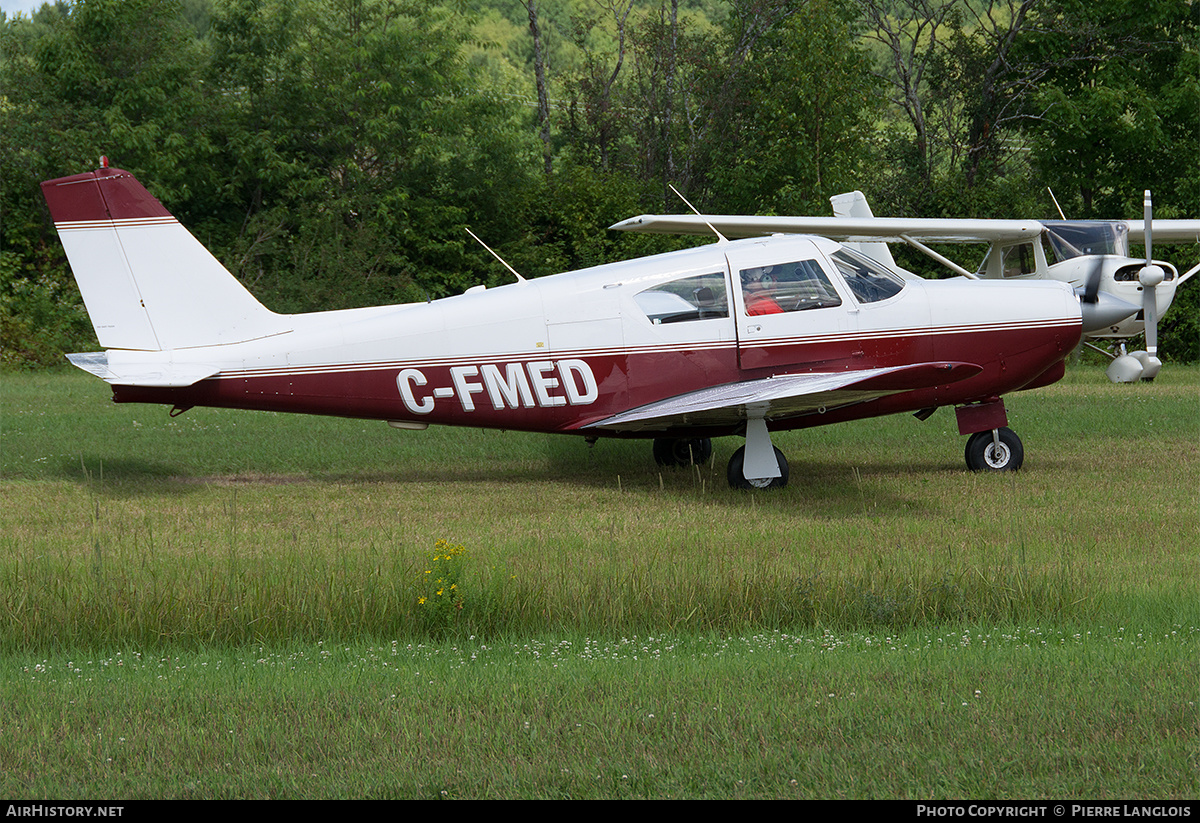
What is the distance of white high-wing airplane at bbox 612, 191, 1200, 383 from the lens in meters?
14.3

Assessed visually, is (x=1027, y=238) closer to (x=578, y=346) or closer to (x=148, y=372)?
(x=578, y=346)

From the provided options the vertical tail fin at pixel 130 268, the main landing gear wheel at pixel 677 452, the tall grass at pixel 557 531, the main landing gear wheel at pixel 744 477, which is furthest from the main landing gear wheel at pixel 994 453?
the vertical tail fin at pixel 130 268

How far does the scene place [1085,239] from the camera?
16547 millimetres

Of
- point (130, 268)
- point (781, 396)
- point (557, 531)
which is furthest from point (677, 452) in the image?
point (130, 268)

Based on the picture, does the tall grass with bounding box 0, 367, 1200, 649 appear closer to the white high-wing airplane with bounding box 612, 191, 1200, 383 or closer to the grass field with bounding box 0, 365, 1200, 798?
the grass field with bounding box 0, 365, 1200, 798

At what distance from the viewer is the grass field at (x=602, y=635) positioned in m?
3.71

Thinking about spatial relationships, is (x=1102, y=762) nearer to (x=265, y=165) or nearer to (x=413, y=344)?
(x=413, y=344)

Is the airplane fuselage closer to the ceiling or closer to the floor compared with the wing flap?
closer to the ceiling

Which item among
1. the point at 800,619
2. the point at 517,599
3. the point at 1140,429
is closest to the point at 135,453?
the point at 517,599

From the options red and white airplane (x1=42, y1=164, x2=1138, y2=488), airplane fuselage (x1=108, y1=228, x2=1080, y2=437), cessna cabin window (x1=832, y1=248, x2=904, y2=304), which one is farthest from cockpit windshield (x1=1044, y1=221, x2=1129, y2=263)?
cessna cabin window (x1=832, y1=248, x2=904, y2=304)

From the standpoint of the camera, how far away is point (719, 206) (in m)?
31.0

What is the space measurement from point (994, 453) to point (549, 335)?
4.38 meters

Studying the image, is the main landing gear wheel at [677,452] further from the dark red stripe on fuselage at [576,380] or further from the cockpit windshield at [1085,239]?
the cockpit windshield at [1085,239]

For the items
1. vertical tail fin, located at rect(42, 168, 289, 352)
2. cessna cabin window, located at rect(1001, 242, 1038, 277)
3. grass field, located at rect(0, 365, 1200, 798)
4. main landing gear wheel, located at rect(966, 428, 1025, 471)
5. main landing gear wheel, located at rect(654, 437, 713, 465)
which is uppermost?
vertical tail fin, located at rect(42, 168, 289, 352)
